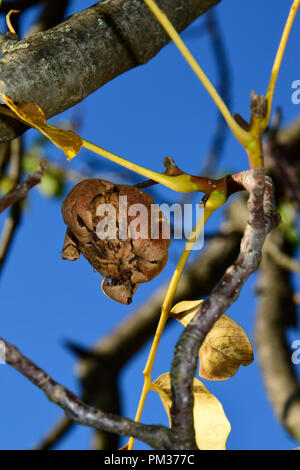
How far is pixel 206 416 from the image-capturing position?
0.53m

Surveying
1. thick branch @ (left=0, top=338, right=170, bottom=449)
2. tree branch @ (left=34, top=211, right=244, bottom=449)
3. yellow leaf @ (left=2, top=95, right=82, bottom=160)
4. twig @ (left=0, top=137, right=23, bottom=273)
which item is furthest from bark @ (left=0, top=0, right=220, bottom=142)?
tree branch @ (left=34, top=211, right=244, bottom=449)

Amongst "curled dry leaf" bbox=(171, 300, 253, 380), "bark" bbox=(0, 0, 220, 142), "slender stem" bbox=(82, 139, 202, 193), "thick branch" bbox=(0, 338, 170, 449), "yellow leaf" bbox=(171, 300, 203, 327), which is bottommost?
"thick branch" bbox=(0, 338, 170, 449)

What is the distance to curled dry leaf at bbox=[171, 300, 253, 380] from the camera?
553 millimetres

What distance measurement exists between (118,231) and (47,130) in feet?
0.41

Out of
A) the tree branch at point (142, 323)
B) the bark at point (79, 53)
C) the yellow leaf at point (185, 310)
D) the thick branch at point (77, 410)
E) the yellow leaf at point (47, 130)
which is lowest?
the thick branch at point (77, 410)

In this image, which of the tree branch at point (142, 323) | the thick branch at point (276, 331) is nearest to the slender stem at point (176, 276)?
the tree branch at point (142, 323)

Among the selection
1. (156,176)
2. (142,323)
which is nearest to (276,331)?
(142,323)

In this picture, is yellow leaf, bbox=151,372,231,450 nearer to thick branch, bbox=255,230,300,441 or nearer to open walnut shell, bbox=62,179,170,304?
open walnut shell, bbox=62,179,170,304

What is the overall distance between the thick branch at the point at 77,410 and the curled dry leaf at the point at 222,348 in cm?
15

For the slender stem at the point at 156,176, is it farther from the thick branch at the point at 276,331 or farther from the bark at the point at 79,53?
the thick branch at the point at 276,331

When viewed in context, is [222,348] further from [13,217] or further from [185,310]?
[13,217]

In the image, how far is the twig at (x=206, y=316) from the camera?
41cm

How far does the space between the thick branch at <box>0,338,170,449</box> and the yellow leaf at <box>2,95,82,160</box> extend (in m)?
0.20

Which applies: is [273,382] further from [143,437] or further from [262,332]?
[143,437]
